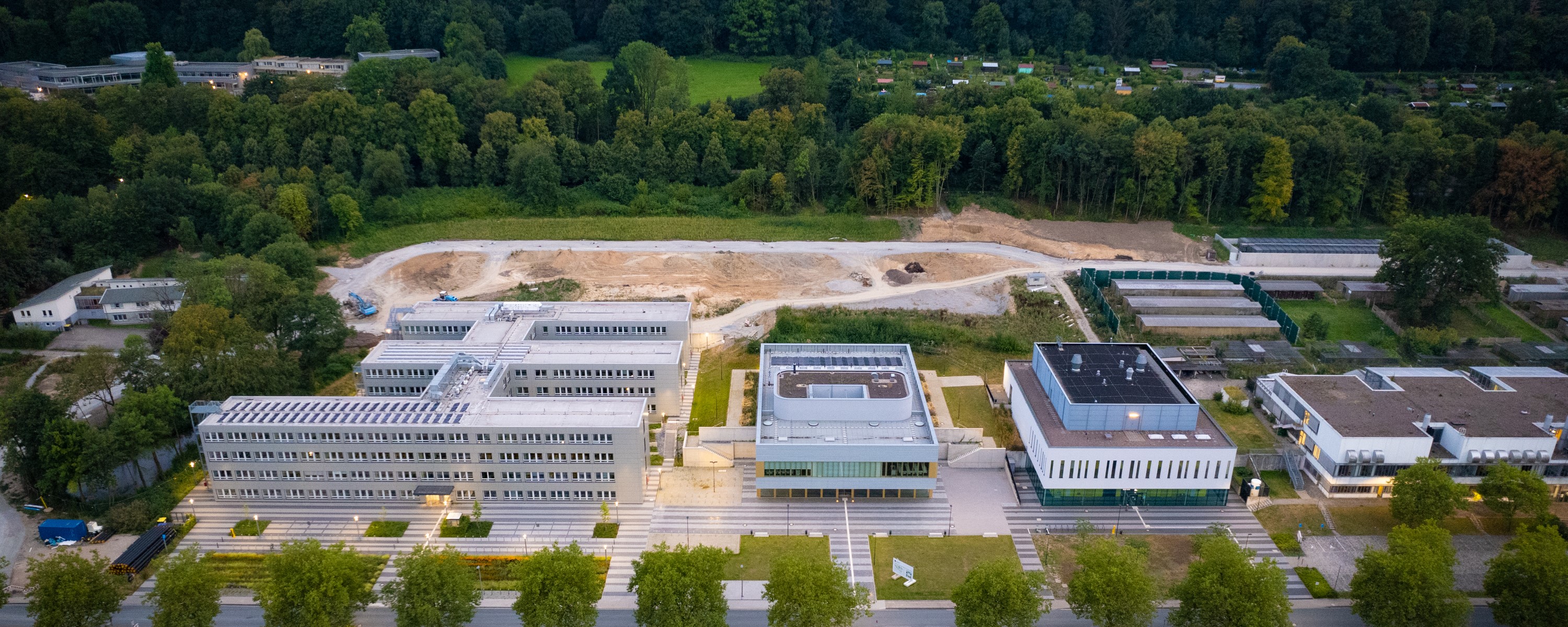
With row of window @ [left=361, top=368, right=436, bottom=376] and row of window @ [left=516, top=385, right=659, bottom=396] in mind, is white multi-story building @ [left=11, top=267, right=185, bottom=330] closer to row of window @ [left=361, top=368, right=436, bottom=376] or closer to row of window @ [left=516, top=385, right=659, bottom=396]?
row of window @ [left=361, top=368, right=436, bottom=376]

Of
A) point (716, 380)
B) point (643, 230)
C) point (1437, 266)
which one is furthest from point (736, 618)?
point (1437, 266)

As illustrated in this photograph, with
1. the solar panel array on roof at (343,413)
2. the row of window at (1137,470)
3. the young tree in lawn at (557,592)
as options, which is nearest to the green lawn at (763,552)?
the young tree in lawn at (557,592)

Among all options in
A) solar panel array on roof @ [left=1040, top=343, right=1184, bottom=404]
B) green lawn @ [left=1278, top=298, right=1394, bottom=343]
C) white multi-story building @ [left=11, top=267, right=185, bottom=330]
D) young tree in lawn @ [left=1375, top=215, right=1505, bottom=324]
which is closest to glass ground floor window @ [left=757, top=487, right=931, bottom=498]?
solar panel array on roof @ [left=1040, top=343, right=1184, bottom=404]

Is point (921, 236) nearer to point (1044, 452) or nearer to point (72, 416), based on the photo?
point (1044, 452)

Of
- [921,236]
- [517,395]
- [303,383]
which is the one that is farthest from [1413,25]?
[303,383]

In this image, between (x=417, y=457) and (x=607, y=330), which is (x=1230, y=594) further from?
(x=607, y=330)

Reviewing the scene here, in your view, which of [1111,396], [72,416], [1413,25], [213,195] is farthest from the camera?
[1413,25]
